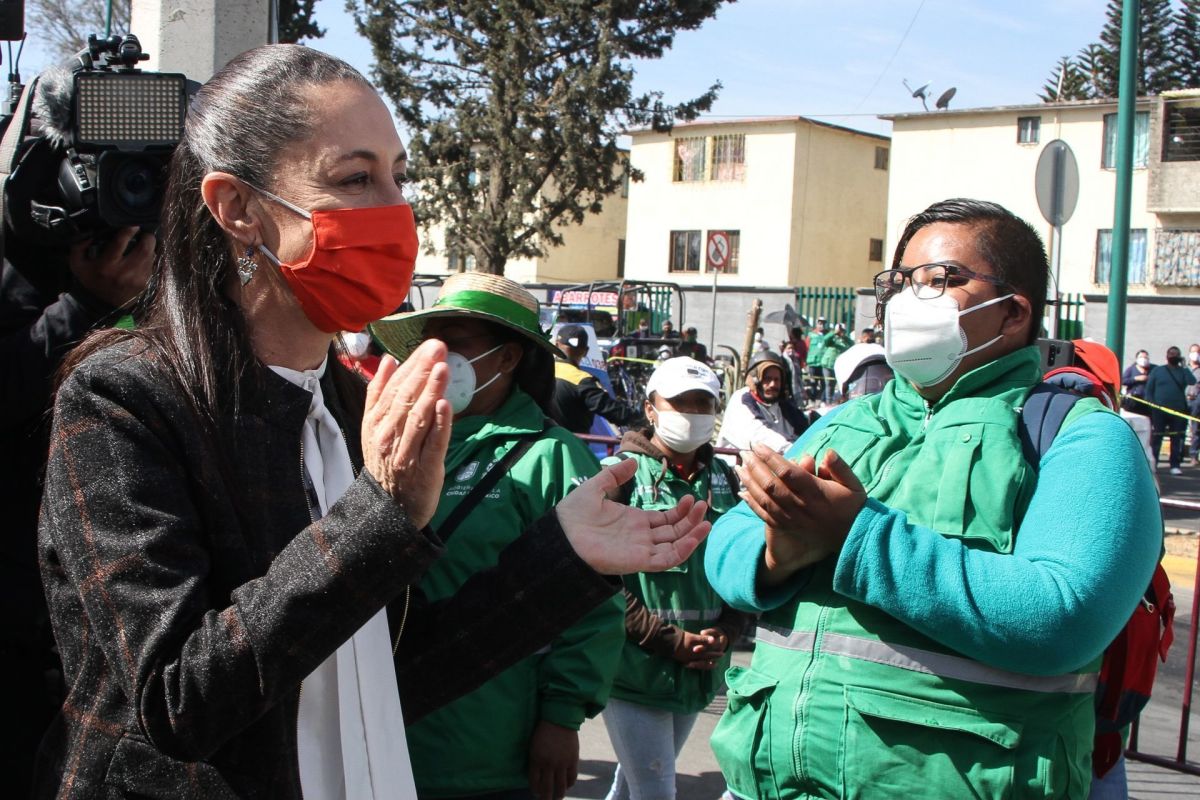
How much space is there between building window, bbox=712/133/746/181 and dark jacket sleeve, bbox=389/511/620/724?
41.7m

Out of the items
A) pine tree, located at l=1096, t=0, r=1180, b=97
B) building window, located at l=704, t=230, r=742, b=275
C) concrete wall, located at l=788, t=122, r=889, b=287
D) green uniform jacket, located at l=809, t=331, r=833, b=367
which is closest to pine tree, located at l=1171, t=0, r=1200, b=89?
pine tree, located at l=1096, t=0, r=1180, b=97

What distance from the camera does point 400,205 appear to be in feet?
6.18

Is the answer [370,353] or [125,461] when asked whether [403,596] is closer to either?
[125,461]

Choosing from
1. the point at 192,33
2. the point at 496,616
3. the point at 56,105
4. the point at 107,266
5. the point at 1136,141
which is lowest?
the point at 496,616

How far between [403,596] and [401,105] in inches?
1413

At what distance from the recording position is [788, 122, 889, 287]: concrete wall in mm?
41625

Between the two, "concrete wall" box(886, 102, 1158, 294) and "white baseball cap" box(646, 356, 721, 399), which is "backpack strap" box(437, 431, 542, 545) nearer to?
"white baseball cap" box(646, 356, 721, 399)

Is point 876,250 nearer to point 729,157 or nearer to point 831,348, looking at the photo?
point 729,157

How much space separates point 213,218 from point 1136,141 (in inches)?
1542

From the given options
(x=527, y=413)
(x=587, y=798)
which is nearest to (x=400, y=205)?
(x=527, y=413)

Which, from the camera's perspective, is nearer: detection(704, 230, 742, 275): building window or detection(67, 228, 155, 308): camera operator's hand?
detection(67, 228, 155, 308): camera operator's hand

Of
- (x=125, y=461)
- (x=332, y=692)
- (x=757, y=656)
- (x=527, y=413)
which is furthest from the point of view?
(x=527, y=413)

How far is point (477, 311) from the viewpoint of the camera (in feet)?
11.8

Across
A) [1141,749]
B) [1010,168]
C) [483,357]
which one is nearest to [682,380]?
[483,357]
